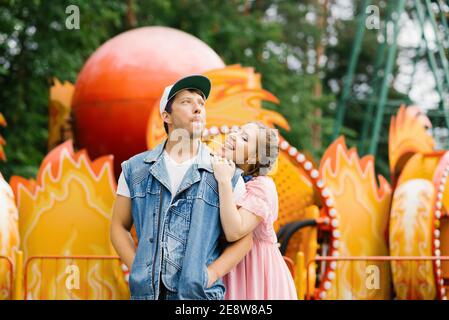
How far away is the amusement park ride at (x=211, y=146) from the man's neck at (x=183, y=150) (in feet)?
11.4

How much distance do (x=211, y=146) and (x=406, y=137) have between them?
3.42 m

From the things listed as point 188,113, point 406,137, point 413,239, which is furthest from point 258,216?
point 406,137

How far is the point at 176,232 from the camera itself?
3232 mm

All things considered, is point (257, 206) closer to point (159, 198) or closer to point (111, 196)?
point (159, 198)

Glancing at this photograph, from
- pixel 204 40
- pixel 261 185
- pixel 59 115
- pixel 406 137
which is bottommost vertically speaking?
pixel 261 185

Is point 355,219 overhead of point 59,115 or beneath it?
beneath

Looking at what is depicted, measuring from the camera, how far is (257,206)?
3.38 m

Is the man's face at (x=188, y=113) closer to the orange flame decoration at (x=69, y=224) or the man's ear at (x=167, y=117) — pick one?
the man's ear at (x=167, y=117)

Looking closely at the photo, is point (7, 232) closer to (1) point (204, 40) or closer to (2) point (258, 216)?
(2) point (258, 216)

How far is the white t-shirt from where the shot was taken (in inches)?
130

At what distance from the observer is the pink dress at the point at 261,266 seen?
348 centimetres

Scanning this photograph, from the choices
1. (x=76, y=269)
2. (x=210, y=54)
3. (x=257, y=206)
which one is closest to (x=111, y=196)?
(x=76, y=269)
